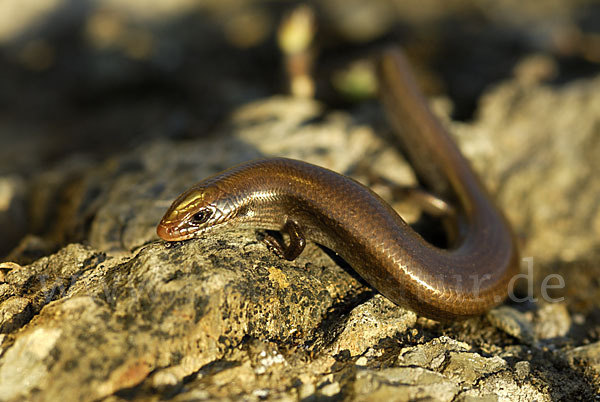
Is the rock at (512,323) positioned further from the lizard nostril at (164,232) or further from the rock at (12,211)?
the rock at (12,211)

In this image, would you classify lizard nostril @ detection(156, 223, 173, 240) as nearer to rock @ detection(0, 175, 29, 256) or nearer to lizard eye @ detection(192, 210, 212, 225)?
lizard eye @ detection(192, 210, 212, 225)

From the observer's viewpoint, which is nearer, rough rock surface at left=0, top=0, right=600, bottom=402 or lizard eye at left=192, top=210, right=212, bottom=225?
rough rock surface at left=0, top=0, right=600, bottom=402

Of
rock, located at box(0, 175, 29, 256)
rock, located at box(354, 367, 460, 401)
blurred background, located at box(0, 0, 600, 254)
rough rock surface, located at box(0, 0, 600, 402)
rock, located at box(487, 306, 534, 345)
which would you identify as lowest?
rock, located at box(487, 306, 534, 345)

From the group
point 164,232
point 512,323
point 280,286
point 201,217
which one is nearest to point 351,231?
point 280,286

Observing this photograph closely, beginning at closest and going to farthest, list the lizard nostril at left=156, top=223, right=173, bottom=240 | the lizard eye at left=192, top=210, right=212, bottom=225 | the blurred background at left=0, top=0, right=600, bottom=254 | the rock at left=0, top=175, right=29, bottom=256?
the lizard nostril at left=156, top=223, right=173, bottom=240
the lizard eye at left=192, top=210, right=212, bottom=225
the rock at left=0, top=175, right=29, bottom=256
the blurred background at left=0, top=0, right=600, bottom=254

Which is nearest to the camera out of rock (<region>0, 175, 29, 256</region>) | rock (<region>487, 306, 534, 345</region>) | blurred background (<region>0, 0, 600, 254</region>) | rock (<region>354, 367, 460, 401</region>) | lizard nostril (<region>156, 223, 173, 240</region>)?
rock (<region>354, 367, 460, 401</region>)

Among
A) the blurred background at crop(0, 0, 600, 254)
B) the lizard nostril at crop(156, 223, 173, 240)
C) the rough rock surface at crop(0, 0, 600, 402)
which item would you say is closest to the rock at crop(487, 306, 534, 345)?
the rough rock surface at crop(0, 0, 600, 402)

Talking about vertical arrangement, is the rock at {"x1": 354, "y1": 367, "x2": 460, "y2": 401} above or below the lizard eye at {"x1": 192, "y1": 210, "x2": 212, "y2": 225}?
below
